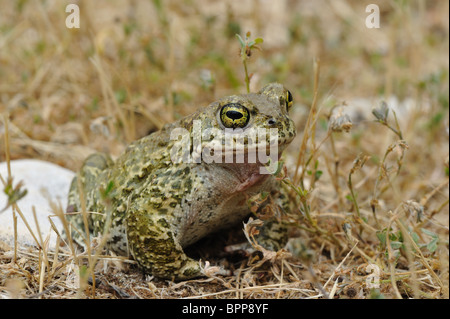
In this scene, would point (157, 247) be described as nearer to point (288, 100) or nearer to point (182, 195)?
point (182, 195)

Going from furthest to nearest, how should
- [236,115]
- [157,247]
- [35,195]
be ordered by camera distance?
1. [35,195]
2. [157,247]
3. [236,115]

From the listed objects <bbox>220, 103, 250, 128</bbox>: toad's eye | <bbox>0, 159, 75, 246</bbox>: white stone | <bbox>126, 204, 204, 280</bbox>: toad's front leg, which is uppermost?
<bbox>220, 103, 250, 128</bbox>: toad's eye

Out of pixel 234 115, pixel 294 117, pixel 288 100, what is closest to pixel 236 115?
pixel 234 115

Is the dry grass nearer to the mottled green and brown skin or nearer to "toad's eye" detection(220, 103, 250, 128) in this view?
the mottled green and brown skin

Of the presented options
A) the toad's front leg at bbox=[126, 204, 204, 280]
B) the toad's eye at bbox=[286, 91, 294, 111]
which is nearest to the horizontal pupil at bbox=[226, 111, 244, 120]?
the toad's eye at bbox=[286, 91, 294, 111]

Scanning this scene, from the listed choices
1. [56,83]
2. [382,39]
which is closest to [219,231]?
[56,83]

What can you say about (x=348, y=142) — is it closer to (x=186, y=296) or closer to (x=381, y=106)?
(x=381, y=106)
